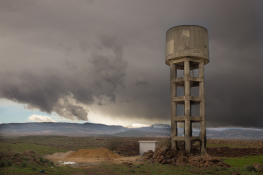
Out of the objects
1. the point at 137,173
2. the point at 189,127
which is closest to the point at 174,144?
the point at 189,127

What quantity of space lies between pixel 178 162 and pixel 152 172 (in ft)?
18.5

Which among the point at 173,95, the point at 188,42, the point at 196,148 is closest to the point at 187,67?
the point at 188,42

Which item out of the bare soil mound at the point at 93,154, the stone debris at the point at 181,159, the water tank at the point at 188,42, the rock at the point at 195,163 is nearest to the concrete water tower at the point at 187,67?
the water tank at the point at 188,42

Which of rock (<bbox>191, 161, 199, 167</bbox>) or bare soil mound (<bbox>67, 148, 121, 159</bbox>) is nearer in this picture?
rock (<bbox>191, 161, 199, 167</bbox>)

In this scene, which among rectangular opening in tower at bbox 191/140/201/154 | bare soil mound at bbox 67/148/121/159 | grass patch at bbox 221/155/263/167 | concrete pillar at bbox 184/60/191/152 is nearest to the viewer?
grass patch at bbox 221/155/263/167

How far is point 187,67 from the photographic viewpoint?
29.1m

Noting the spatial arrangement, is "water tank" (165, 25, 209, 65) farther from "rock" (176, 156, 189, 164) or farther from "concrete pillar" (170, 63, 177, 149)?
"rock" (176, 156, 189, 164)

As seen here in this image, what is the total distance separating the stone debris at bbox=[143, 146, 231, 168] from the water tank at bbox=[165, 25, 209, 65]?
1115 centimetres

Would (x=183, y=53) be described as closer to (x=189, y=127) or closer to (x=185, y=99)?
(x=185, y=99)

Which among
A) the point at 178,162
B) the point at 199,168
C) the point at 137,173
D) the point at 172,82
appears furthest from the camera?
the point at 172,82

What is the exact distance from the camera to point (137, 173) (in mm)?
20766

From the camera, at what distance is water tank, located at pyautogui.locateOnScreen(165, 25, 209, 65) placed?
29.2 m

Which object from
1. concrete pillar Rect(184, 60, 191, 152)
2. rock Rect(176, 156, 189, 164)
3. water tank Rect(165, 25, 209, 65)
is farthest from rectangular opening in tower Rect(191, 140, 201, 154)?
water tank Rect(165, 25, 209, 65)

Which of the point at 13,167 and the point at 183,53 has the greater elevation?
the point at 183,53
